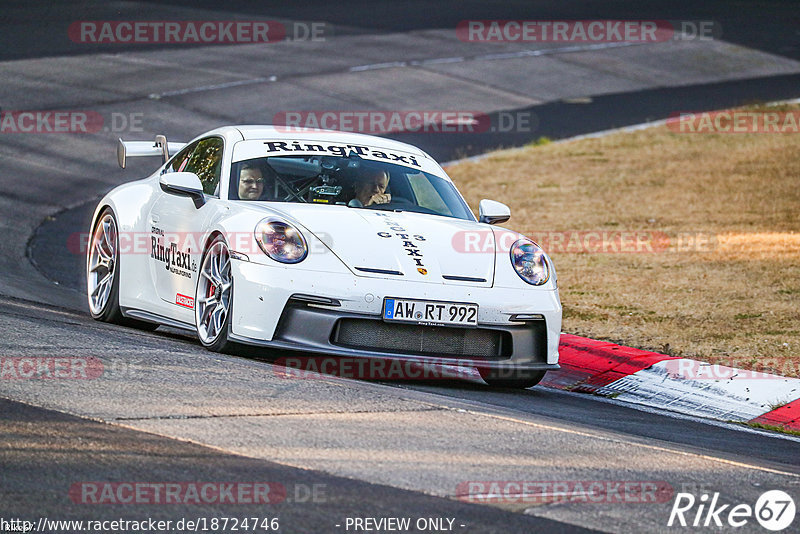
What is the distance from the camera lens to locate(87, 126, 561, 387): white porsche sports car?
6.93m

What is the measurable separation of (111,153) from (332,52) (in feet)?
31.3

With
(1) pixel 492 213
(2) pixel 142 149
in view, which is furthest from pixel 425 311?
(2) pixel 142 149

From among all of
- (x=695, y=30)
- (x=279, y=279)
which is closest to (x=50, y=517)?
(x=279, y=279)

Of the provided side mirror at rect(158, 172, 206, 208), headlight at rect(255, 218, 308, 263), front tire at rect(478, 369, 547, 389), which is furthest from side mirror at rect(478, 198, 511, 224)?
side mirror at rect(158, 172, 206, 208)

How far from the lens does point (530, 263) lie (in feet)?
24.9

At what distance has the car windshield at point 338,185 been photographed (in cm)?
794

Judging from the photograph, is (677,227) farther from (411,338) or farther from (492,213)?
(411,338)

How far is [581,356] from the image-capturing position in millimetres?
8766

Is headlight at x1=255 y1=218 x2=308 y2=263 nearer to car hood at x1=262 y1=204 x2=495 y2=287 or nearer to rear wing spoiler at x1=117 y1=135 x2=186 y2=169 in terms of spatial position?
car hood at x1=262 y1=204 x2=495 y2=287

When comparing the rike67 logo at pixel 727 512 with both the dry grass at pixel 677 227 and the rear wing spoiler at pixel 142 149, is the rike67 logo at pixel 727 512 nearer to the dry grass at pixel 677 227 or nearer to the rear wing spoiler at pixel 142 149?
the dry grass at pixel 677 227

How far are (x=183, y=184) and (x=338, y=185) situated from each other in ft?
3.19

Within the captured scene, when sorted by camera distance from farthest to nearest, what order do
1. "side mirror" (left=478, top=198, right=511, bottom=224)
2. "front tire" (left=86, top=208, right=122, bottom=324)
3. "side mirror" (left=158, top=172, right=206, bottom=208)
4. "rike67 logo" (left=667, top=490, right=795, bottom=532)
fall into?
"front tire" (left=86, top=208, right=122, bottom=324) → "side mirror" (left=478, top=198, right=511, bottom=224) → "side mirror" (left=158, top=172, right=206, bottom=208) → "rike67 logo" (left=667, top=490, right=795, bottom=532)

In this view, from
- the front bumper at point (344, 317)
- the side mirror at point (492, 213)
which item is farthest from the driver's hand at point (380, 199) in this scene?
the front bumper at point (344, 317)

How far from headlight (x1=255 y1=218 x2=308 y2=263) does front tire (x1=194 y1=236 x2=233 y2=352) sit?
242 mm
